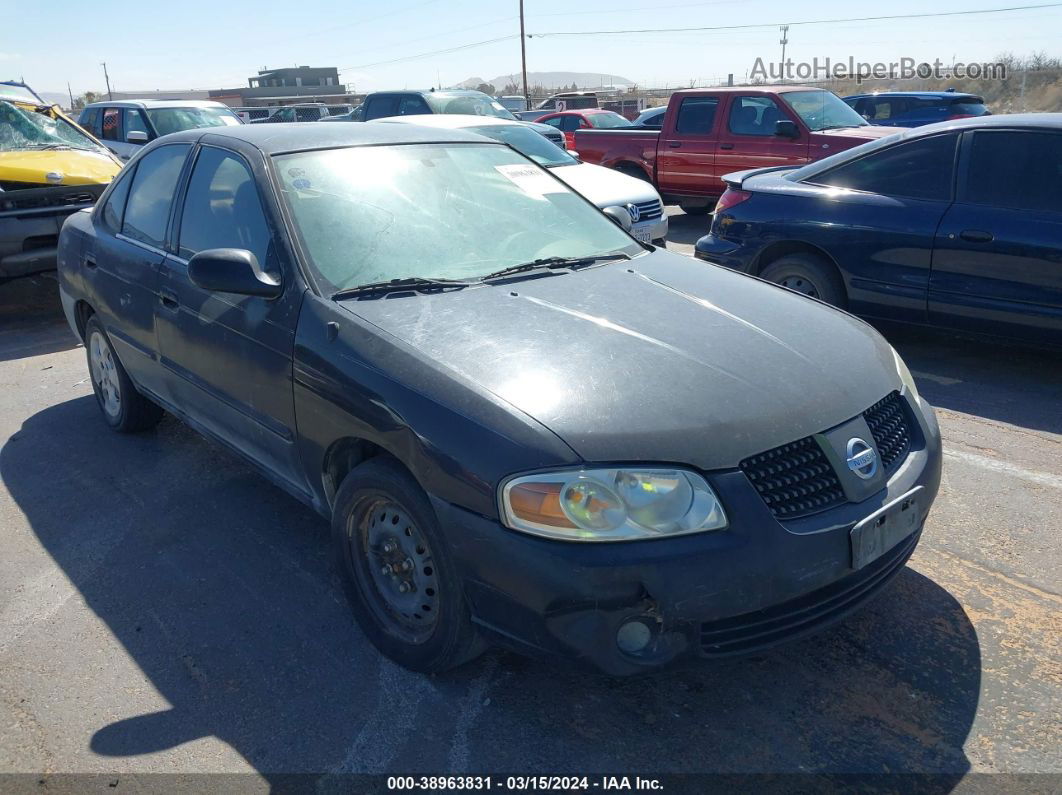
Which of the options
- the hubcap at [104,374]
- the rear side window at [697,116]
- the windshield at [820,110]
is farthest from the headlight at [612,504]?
the rear side window at [697,116]

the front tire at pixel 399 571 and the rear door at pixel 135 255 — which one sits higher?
the rear door at pixel 135 255

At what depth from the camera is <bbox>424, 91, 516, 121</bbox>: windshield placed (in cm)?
1420

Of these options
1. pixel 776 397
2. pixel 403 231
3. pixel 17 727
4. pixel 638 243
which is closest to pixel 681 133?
pixel 638 243

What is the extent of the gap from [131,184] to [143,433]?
55.6 inches

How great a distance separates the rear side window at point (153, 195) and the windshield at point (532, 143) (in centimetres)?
585

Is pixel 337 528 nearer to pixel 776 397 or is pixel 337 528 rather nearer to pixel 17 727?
pixel 17 727

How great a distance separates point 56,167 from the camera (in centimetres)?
804

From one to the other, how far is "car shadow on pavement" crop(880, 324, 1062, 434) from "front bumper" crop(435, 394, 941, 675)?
A: 9.99 feet

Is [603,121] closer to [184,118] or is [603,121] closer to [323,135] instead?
[184,118]

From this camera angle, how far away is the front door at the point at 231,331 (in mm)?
3242

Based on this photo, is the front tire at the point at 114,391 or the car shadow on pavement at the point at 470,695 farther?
the front tire at the point at 114,391

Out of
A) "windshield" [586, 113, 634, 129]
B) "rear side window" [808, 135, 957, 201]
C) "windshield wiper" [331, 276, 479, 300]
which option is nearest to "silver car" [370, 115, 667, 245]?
"rear side window" [808, 135, 957, 201]

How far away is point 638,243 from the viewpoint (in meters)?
4.10

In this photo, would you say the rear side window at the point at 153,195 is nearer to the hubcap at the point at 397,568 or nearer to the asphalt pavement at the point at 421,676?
the asphalt pavement at the point at 421,676
